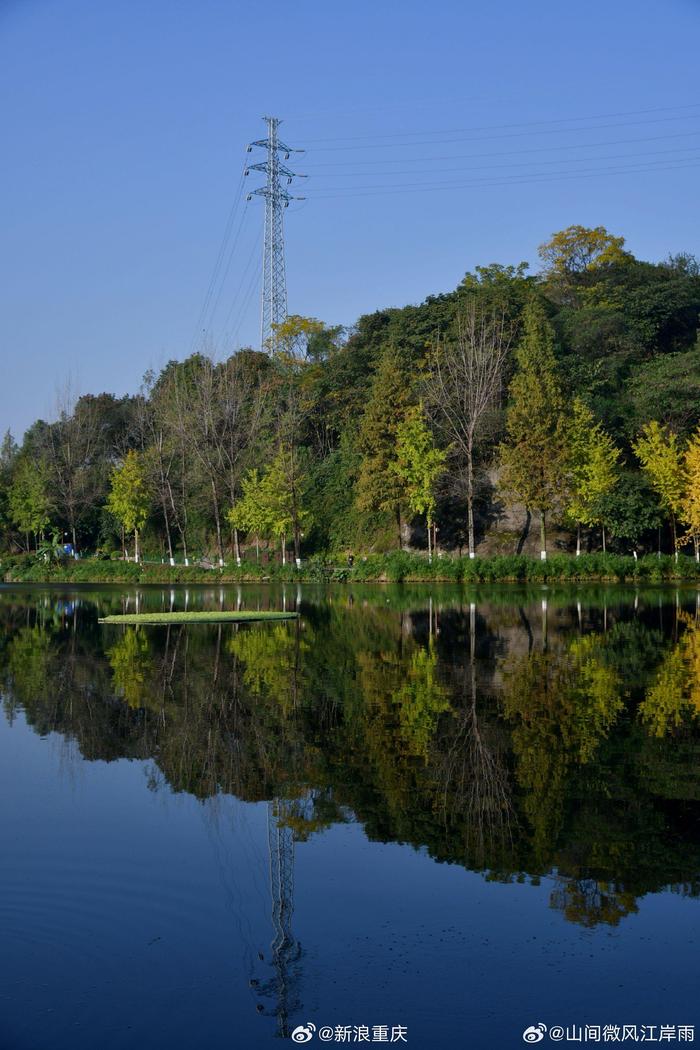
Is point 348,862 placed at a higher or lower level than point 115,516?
lower

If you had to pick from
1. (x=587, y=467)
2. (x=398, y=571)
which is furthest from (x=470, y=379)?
(x=398, y=571)

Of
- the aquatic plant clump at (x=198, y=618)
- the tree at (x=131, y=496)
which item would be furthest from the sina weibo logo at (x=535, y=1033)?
the tree at (x=131, y=496)

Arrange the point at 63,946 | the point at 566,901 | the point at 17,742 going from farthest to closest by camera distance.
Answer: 1. the point at 17,742
2. the point at 566,901
3. the point at 63,946

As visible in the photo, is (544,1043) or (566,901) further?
(566,901)

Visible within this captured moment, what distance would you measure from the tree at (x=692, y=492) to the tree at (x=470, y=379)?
10.6 m

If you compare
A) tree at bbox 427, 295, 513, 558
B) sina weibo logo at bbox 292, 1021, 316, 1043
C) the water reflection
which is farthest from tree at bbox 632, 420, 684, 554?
sina weibo logo at bbox 292, 1021, 316, 1043

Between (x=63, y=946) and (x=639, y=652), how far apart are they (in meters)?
17.3

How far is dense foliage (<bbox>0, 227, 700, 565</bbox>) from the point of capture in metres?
54.0

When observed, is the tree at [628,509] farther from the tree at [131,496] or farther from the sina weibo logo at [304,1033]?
the sina weibo logo at [304,1033]

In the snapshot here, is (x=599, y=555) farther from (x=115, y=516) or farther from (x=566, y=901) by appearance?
(x=566, y=901)

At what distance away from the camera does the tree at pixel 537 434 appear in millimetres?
53094

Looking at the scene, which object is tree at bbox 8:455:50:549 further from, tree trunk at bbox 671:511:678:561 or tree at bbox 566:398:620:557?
tree trunk at bbox 671:511:678:561

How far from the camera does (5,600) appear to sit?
151 ft

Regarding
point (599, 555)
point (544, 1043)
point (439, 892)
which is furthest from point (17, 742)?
point (599, 555)
